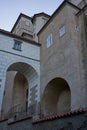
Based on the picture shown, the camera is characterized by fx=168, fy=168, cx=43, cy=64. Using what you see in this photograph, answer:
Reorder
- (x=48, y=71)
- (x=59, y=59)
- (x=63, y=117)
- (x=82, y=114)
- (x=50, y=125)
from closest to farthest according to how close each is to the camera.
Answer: (x=82, y=114) → (x=63, y=117) → (x=50, y=125) → (x=59, y=59) → (x=48, y=71)

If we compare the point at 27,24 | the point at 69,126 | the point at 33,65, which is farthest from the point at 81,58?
the point at 27,24

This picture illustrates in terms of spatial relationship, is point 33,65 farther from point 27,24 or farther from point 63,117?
point 27,24

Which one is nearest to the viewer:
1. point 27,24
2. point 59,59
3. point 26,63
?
point 59,59

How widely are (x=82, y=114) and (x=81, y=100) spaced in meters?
4.73

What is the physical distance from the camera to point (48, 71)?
13977 mm

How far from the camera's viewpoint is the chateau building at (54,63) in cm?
1108

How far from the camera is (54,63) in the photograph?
13438mm

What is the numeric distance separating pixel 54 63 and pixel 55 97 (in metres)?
2.93

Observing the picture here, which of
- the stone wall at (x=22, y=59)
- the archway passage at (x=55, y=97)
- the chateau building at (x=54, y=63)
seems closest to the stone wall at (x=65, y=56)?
the chateau building at (x=54, y=63)

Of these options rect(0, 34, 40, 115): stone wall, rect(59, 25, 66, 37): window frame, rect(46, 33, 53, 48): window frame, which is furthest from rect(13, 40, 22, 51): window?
rect(59, 25, 66, 37): window frame

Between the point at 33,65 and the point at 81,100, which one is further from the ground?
the point at 33,65

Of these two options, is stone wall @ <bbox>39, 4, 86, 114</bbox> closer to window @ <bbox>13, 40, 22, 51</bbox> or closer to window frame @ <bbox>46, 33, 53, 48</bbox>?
window frame @ <bbox>46, 33, 53, 48</bbox>

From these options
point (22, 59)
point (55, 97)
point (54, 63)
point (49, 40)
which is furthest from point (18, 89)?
point (54, 63)

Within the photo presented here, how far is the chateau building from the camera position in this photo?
11.1 meters
